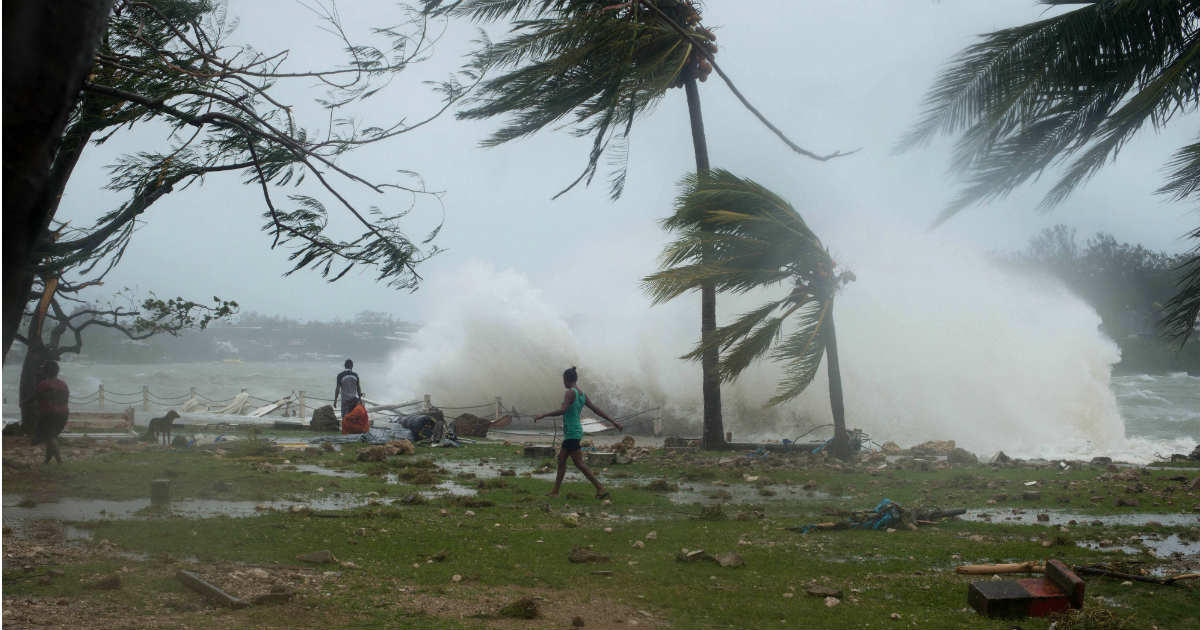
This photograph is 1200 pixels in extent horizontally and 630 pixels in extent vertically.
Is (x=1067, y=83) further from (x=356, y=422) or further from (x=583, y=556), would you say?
(x=356, y=422)

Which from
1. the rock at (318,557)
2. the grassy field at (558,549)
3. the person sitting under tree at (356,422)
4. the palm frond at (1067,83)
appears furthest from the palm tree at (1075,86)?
the person sitting under tree at (356,422)

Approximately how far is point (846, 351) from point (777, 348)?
16667mm

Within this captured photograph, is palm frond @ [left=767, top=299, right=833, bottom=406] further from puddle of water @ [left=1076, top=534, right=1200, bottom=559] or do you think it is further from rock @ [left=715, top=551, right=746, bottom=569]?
rock @ [left=715, top=551, right=746, bottom=569]

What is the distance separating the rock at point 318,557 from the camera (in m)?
5.68

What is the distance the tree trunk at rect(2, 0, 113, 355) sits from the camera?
171cm

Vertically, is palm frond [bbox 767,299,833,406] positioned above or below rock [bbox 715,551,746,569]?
above

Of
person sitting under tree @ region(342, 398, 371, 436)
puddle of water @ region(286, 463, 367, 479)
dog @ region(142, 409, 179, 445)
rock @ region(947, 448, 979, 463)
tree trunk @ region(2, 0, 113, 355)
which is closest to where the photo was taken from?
tree trunk @ region(2, 0, 113, 355)

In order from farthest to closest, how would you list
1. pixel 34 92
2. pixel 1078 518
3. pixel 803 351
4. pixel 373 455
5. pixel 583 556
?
pixel 803 351, pixel 373 455, pixel 1078 518, pixel 583 556, pixel 34 92

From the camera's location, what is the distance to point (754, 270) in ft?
46.8

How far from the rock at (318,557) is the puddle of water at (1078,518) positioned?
5929 millimetres

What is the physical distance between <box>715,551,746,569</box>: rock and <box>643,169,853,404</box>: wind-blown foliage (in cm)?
769

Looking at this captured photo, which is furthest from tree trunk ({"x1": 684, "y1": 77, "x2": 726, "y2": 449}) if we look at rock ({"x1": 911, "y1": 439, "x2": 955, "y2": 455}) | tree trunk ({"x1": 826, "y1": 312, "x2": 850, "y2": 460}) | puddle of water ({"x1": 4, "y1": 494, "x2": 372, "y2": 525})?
puddle of water ({"x1": 4, "y1": 494, "x2": 372, "y2": 525})

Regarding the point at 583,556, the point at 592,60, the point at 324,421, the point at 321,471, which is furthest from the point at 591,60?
the point at 324,421

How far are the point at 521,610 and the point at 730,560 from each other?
1.89 metres
